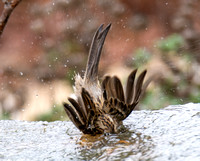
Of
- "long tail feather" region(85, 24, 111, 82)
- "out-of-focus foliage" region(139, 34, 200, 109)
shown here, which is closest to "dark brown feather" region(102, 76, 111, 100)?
"long tail feather" region(85, 24, 111, 82)

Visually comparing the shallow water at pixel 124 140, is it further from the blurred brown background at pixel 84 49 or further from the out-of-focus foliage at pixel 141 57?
the out-of-focus foliage at pixel 141 57

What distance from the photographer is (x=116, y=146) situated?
1506 millimetres

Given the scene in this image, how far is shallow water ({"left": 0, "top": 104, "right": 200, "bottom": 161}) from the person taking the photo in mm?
1368

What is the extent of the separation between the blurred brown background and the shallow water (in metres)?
2.58

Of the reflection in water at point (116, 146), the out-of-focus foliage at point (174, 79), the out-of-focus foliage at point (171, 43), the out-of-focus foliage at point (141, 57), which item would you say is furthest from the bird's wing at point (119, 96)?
the out-of-focus foliage at point (171, 43)

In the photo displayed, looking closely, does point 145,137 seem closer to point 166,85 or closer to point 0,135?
point 0,135

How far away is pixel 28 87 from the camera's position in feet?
17.1

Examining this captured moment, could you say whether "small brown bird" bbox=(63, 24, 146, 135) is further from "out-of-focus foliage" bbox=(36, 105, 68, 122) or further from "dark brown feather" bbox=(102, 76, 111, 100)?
"out-of-focus foliage" bbox=(36, 105, 68, 122)

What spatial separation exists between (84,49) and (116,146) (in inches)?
152

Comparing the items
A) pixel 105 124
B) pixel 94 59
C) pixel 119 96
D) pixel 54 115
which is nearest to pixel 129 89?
pixel 119 96

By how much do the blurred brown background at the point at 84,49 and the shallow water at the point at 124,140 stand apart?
8.46 ft

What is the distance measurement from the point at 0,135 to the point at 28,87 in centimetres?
325

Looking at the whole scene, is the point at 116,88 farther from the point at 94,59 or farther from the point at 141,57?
the point at 141,57


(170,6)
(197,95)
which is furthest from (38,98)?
Result: (170,6)
